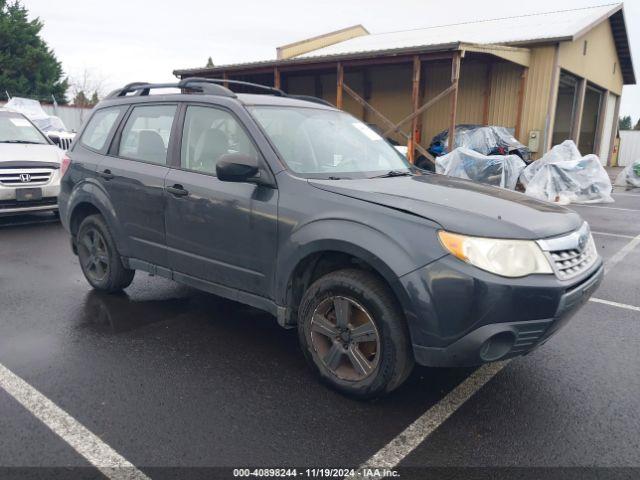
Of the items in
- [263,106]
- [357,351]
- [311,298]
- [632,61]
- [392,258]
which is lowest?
[357,351]

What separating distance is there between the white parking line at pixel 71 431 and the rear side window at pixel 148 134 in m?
1.85

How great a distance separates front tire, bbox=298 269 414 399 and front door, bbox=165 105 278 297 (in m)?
0.43

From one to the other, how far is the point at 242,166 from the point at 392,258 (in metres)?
1.13

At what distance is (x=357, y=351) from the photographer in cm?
305

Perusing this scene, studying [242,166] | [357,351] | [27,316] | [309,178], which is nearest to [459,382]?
[357,351]

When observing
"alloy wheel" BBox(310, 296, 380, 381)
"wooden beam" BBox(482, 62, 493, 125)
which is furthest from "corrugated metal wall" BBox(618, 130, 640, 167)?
"alloy wheel" BBox(310, 296, 380, 381)

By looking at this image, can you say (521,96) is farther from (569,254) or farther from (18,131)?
(569,254)

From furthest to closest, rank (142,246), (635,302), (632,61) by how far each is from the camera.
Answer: (632,61)
(635,302)
(142,246)

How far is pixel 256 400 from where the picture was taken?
3059 mm

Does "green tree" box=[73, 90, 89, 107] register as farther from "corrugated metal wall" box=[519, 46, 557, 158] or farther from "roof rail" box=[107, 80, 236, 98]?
"roof rail" box=[107, 80, 236, 98]

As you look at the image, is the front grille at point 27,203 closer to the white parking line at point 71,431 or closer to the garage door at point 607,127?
A: the white parking line at point 71,431

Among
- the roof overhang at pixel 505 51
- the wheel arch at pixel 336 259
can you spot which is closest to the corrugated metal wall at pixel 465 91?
the roof overhang at pixel 505 51

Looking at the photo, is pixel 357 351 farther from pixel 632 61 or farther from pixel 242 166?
pixel 632 61

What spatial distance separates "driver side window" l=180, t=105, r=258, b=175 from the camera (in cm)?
364
